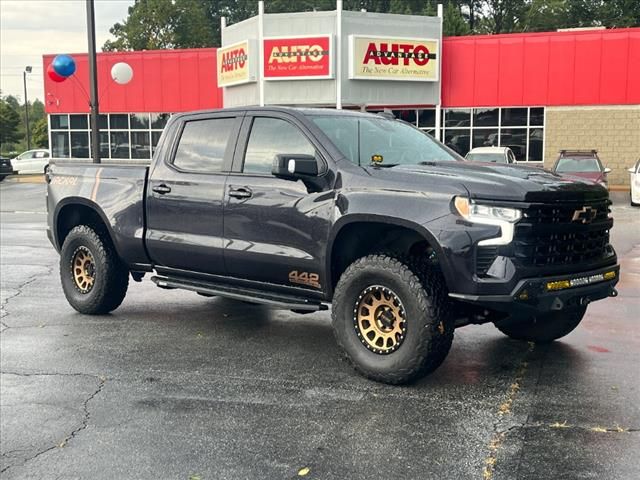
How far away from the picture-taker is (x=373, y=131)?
246 inches

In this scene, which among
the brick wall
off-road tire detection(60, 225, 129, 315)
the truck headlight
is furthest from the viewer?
the brick wall

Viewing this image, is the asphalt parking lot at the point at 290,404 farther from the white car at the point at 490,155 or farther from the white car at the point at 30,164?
the white car at the point at 30,164

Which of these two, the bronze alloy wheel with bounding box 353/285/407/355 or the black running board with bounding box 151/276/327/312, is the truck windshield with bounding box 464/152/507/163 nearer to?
the black running board with bounding box 151/276/327/312

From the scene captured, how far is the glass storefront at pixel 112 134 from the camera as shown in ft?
119

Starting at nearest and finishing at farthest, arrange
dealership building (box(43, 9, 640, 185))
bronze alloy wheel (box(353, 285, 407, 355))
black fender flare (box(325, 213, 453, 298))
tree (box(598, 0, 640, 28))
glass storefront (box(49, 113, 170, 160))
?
black fender flare (box(325, 213, 453, 298))
bronze alloy wheel (box(353, 285, 407, 355))
dealership building (box(43, 9, 640, 185))
glass storefront (box(49, 113, 170, 160))
tree (box(598, 0, 640, 28))

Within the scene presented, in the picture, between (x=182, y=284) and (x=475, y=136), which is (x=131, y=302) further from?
(x=475, y=136)

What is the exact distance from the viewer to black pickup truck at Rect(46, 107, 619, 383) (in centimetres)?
489

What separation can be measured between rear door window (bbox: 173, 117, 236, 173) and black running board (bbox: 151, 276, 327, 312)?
100cm

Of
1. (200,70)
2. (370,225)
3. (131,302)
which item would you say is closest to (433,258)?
(370,225)

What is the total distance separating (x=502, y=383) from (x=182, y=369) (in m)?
2.36

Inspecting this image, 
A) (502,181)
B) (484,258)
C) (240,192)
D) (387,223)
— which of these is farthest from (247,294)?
(502,181)

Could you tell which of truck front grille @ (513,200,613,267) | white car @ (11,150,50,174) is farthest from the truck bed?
white car @ (11,150,50,174)

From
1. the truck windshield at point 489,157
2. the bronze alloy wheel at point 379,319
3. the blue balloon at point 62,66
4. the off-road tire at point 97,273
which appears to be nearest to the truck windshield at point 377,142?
the bronze alloy wheel at point 379,319

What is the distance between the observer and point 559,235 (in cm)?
505
